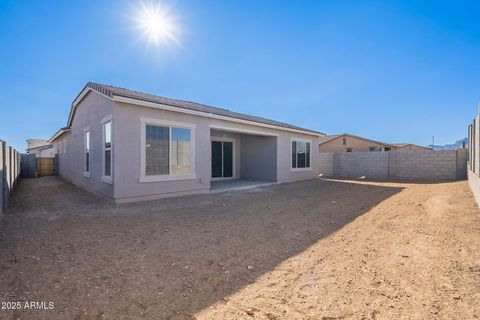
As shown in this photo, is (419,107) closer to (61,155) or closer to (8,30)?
A: (8,30)

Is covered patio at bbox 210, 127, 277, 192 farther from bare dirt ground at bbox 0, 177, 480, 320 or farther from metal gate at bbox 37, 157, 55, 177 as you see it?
metal gate at bbox 37, 157, 55, 177

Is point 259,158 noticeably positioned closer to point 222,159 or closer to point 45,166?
point 222,159

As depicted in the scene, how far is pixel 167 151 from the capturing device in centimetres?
796

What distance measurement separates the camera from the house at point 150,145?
23.5 feet

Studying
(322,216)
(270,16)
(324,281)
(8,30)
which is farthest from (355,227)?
(8,30)

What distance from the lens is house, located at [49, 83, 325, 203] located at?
23.5 ft

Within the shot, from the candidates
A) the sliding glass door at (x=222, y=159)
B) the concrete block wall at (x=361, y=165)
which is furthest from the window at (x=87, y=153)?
the concrete block wall at (x=361, y=165)

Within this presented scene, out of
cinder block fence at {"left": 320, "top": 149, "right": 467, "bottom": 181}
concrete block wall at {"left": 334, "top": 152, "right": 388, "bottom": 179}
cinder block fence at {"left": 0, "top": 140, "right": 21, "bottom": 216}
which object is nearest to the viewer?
cinder block fence at {"left": 0, "top": 140, "right": 21, "bottom": 216}

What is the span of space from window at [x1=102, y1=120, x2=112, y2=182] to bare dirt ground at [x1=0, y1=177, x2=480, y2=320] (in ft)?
6.28

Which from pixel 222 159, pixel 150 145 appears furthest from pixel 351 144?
pixel 150 145

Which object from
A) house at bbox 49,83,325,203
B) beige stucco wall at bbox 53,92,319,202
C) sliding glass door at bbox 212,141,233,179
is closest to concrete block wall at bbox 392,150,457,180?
beige stucco wall at bbox 53,92,319,202

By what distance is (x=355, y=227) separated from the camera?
16.3 ft

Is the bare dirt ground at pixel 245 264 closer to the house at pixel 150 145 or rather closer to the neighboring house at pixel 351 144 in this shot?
the house at pixel 150 145

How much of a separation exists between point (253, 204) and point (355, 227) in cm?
321
